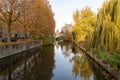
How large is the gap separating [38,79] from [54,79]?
4.55ft

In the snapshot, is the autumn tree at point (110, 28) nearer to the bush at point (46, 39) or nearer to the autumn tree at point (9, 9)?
the autumn tree at point (9, 9)

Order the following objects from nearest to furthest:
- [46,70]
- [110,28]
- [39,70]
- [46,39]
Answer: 1. [110,28]
2. [39,70]
3. [46,70]
4. [46,39]

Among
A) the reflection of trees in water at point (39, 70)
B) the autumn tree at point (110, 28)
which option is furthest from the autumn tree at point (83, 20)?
the autumn tree at point (110, 28)

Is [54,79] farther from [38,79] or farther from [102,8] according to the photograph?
[102,8]

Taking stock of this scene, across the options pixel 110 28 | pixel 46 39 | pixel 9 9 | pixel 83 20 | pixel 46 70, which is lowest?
pixel 46 70

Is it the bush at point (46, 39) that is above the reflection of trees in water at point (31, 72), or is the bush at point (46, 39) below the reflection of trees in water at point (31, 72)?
above

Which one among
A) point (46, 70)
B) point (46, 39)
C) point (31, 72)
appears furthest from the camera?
Answer: point (46, 39)

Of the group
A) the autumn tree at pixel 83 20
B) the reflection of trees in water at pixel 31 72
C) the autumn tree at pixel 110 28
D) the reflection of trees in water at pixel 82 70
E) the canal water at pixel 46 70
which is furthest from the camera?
the autumn tree at pixel 83 20

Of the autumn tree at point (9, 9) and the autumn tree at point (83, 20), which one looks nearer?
the autumn tree at point (9, 9)

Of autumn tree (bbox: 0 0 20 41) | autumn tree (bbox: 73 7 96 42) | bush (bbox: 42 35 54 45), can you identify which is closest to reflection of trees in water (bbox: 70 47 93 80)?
autumn tree (bbox: 0 0 20 41)

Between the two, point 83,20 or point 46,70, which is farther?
point 83,20

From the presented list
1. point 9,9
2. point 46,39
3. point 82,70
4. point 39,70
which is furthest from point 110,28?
point 46,39

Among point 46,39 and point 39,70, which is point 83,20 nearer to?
point 46,39

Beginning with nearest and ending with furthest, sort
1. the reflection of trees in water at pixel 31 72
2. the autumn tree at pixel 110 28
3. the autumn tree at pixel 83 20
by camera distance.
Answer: the reflection of trees in water at pixel 31 72 < the autumn tree at pixel 110 28 < the autumn tree at pixel 83 20
